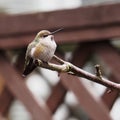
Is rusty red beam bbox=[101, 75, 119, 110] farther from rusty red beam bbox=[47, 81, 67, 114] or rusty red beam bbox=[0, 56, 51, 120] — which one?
rusty red beam bbox=[0, 56, 51, 120]

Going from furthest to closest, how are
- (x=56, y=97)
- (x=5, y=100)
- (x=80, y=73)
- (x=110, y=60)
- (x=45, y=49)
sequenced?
(x=5, y=100) < (x=56, y=97) < (x=110, y=60) < (x=45, y=49) < (x=80, y=73)

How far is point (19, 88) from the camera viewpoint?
260 centimetres

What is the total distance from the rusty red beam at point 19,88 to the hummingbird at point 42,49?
1.39 meters

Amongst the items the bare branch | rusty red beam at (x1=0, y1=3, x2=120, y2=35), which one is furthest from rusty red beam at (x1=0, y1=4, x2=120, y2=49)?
the bare branch

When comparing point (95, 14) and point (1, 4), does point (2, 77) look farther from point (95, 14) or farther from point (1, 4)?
point (1, 4)

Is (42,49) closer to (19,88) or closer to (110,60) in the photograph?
(110,60)

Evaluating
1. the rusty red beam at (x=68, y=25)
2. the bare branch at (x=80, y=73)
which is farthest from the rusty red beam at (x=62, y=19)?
the bare branch at (x=80, y=73)

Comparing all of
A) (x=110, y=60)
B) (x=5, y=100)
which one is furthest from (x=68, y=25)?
(x=5, y=100)

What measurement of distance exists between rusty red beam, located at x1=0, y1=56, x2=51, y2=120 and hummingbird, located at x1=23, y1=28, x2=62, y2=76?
1.39 metres

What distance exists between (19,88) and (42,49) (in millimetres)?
1497

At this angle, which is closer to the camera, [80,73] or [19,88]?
[80,73]

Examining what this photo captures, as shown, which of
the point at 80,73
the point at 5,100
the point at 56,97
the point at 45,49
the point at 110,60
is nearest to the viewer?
the point at 80,73

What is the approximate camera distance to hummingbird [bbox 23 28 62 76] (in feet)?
3.60

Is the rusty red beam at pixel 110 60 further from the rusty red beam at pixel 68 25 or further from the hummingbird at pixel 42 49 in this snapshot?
the hummingbird at pixel 42 49
